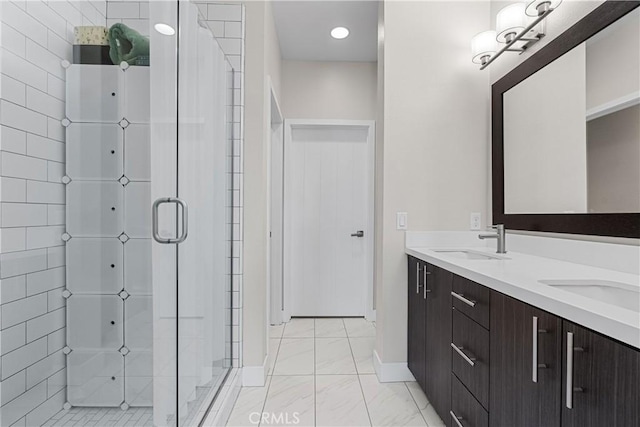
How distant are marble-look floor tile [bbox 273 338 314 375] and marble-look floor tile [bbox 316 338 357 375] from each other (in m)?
0.06

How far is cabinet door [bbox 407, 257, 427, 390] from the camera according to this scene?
2031 mm

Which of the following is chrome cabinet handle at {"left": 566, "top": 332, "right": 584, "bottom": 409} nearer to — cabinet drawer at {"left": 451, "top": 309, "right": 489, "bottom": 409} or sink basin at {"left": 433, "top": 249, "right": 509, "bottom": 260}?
cabinet drawer at {"left": 451, "top": 309, "right": 489, "bottom": 409}

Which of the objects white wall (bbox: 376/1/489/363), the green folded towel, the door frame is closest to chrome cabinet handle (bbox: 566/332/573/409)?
white wall (bbox: 376/1/489/363)

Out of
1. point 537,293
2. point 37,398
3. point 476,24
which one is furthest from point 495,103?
point 37,398

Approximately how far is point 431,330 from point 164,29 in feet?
6.15

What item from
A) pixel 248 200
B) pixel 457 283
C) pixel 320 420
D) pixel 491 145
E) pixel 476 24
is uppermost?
pixel 476 24

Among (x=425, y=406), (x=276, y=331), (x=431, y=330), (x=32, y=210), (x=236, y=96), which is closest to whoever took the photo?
(x=32, y=210)

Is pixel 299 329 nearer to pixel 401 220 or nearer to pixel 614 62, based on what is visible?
pixel 401 220

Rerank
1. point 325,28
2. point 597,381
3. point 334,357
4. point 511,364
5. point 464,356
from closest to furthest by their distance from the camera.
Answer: point 597,381 < point 511,364 < point 464,356 < point 334,357 < point 325,28

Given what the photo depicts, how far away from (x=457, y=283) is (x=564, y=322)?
27.3 inches

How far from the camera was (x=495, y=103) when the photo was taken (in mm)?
2258

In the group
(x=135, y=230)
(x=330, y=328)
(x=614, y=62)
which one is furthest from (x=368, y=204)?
(x=135, y=230)

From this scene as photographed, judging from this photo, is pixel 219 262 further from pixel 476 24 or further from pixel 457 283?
pixel 476 24

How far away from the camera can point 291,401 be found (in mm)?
2092
